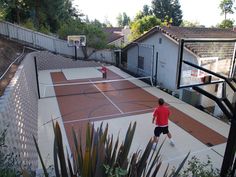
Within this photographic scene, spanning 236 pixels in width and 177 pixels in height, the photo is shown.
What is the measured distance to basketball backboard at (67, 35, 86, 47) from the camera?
57.5 feet

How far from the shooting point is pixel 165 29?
1297cm

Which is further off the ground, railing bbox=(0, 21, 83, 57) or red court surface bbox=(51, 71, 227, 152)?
railing bbox=(0, 21, 83, 57)

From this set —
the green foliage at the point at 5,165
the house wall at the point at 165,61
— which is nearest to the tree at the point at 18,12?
the house wall at the point at 165,61

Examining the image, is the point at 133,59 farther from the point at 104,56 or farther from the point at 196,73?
the point at 196,73

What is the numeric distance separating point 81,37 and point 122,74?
5.29 m

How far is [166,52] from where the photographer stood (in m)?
13.1

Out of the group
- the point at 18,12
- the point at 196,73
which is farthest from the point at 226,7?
the point at 196,73

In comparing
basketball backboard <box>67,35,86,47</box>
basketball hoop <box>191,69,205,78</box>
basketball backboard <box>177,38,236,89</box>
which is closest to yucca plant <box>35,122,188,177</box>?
basketball backboard <box>177,38,236,89</box>

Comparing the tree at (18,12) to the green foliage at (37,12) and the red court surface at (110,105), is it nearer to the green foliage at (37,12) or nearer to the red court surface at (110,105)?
the green foliage at (37,12)

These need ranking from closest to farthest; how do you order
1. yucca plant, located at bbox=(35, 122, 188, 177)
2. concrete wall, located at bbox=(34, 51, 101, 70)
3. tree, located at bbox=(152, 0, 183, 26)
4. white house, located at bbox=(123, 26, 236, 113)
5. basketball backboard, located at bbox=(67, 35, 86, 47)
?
yucca plant, located at bbox=(35, 122, 188, 177), white house, located at bbox=(123, 26, 236, 113), concrete wall, located at bbox=(34, 51, 101, 70), basketball backboard, located at bbox=(67, 35, 86, 47), tree, located at bbox=(152, 0, 183, 26)

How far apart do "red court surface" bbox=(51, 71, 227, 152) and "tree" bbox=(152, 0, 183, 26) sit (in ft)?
89.7

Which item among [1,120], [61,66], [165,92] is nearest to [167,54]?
[165,92]

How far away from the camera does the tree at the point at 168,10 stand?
36.0 metres

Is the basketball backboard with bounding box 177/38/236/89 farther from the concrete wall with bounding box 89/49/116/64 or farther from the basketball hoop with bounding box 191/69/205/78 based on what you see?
the concrete wall with bounding box 89/49/116/64
